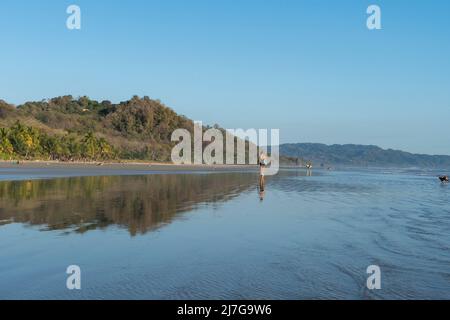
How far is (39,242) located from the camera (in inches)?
495

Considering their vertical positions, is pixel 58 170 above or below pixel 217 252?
above

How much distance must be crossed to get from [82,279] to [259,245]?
583 centimetres

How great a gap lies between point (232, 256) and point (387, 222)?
10.0m

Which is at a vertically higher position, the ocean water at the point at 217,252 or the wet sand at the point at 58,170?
the wet sand at the point at 58,170

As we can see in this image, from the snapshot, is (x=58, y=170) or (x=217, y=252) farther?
(x=58, y=170)

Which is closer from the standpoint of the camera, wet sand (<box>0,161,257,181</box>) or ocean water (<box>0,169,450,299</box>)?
ocean water (<box>0,169,450,299</box>)

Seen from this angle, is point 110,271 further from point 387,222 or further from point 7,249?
point 387,222

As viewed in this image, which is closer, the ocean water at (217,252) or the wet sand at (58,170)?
the ocean water at (217,252)

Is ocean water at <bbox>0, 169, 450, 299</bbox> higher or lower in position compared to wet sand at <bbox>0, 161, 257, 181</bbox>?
lower
